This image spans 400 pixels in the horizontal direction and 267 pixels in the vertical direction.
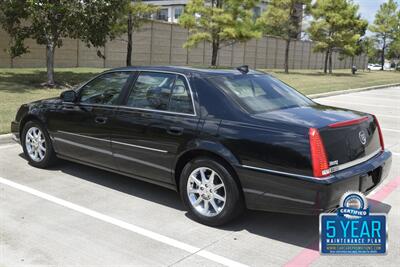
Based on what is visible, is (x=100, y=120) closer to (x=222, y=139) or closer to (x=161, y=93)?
(x=161, y=93)

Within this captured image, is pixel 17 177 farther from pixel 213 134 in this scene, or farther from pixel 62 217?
pixel 213 134

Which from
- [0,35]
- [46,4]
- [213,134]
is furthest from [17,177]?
[0,35]

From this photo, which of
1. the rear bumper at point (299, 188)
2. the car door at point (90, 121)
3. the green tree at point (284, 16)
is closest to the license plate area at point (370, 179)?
the rear bumper at point (299, 188)

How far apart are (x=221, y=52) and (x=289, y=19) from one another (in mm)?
5819

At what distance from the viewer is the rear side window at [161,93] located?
189 inches

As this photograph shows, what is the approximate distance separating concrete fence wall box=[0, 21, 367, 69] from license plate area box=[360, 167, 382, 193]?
18347 millimetres

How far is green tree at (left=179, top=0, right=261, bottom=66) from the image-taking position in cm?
2663

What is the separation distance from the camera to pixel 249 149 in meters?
4.15

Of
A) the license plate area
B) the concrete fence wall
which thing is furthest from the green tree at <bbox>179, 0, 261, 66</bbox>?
the license plate area

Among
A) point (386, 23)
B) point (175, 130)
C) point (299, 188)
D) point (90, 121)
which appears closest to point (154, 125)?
point (175, 130)

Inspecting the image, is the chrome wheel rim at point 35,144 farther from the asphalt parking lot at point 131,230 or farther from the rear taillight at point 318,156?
the rear taillight at point 318,156

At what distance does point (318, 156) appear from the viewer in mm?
3867

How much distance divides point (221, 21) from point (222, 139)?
915 inches

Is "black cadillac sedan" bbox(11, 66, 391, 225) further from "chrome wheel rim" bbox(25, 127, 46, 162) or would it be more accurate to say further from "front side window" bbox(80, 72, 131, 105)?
"chrome wheel rim" bbox(25, 127, 46, 162)
